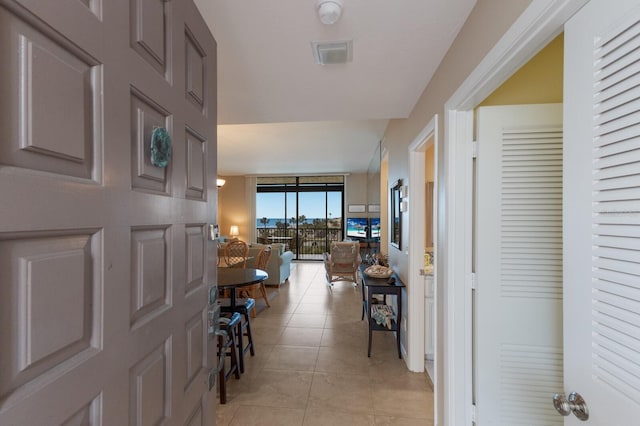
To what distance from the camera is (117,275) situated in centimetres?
63

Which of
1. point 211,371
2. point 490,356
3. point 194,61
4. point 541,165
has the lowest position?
point 490,356

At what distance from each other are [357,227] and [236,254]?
432cm

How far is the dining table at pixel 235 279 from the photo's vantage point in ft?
8.20

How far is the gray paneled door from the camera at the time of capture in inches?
17.0

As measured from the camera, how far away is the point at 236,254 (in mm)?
4668

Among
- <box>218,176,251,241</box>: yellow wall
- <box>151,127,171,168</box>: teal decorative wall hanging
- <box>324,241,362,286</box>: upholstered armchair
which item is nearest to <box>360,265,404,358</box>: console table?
<box>151,127,171,168</box>: teal decorative wall hanging

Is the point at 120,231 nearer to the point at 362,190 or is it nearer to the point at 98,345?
the point at 98,345

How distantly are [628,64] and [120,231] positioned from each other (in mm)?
1251

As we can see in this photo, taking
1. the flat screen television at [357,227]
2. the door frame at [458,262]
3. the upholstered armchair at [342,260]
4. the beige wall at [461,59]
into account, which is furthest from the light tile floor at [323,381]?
the flat screen television at [357,227]

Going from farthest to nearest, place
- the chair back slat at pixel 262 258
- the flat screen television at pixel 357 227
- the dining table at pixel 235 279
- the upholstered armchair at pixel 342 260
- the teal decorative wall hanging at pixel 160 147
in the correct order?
1. the flat screen television at pixel 357 227
2. the upholstered armchair at pixel 342 260
3. the chair back slat at pixel 262 258
4. the dining table at pixel 235 279
5. the teal decorative wall hanging at pixel 160 147

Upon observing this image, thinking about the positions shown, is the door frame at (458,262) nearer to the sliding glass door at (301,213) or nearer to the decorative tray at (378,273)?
the decorative tray at (378,273)

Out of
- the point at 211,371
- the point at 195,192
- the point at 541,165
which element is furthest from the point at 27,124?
the point at 541,165

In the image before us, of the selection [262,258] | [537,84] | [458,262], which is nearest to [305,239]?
[262,258]

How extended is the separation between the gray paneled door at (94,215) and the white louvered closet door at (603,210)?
3.90ft
